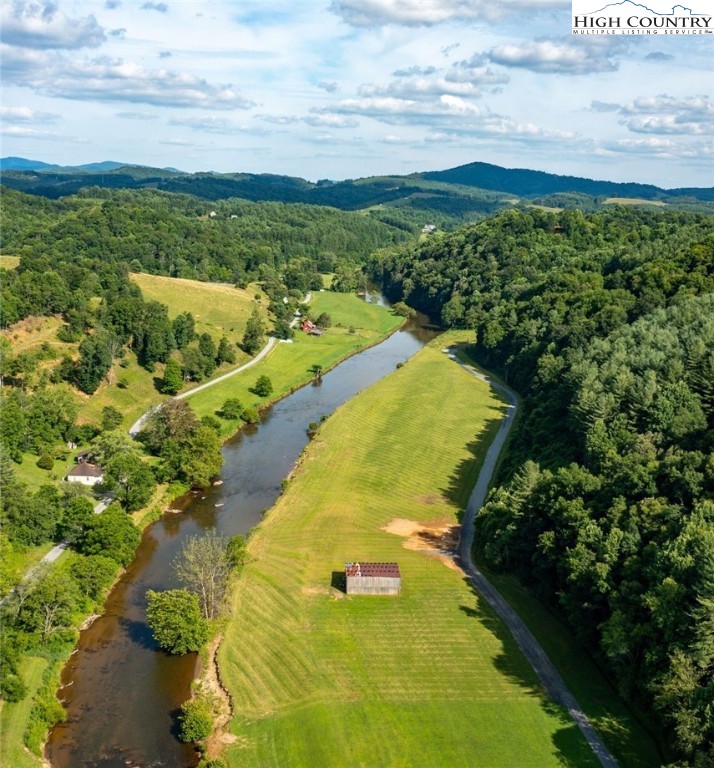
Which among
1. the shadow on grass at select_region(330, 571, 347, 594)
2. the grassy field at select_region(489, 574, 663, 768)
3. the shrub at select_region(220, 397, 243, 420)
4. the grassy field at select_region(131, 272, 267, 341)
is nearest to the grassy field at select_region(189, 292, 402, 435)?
the shrub at select_region(220, 397, 243, 420)

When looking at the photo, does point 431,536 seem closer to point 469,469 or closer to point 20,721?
point 469,469

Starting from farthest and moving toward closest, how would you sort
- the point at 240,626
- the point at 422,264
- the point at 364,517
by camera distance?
the point at 422,264 < the point at 364,517 < the point at 240,626

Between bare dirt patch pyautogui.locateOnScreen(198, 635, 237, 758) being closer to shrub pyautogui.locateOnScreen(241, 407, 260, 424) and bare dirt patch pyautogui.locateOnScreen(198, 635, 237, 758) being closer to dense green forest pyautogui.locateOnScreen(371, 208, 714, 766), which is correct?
dense green forest pyautogui.locateOnScreen(371, 208, 714, 766)

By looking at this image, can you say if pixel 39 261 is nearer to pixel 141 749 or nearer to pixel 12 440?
pixel 12 440

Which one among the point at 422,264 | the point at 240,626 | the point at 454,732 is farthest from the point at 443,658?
the point at 422,264

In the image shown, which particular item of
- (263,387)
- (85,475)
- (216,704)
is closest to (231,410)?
(263,387)
